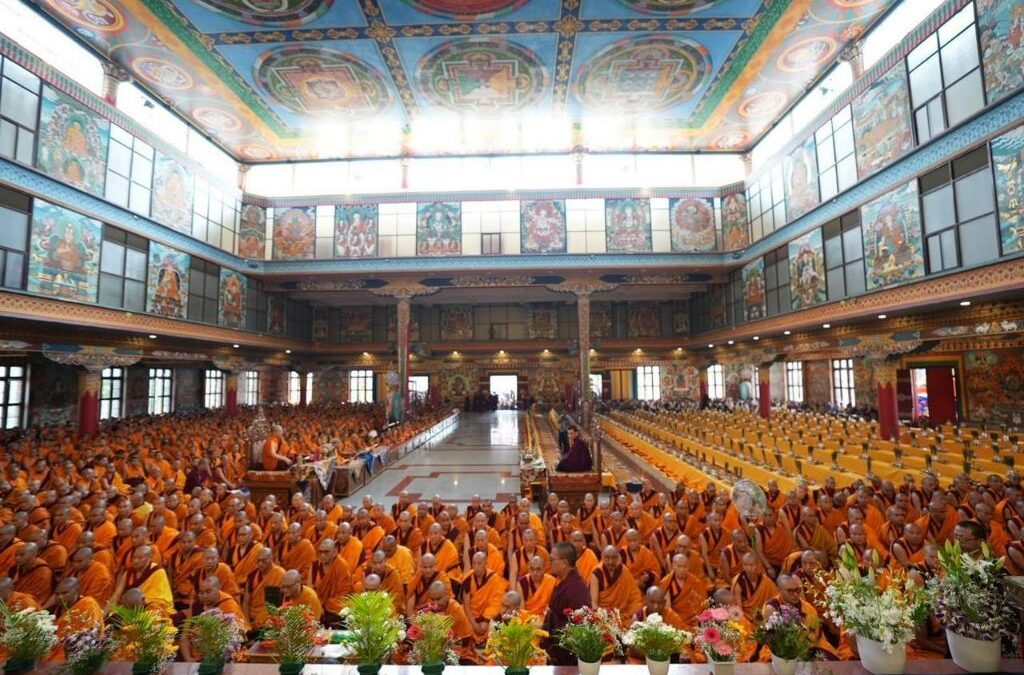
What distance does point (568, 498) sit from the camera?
9.39 m

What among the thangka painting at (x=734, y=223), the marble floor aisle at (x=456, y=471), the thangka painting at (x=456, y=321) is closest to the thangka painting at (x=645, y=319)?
the thangka painting at (x=734, y=223)

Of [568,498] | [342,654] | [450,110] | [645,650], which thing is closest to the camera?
[645,650]

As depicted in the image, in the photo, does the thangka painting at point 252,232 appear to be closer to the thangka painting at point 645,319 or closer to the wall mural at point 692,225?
the wall mural at point 692,225

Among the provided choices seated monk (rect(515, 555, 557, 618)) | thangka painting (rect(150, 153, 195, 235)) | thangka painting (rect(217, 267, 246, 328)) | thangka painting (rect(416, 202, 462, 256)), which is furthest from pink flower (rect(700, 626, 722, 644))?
thangka painting (rect(217, 267, 246, 328))

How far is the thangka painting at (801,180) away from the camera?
16547 millimetres

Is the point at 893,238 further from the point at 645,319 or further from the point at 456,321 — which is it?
the point at 456,321

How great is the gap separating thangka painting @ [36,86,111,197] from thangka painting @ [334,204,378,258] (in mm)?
9322

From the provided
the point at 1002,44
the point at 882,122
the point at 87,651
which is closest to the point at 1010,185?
the point at 1002,44

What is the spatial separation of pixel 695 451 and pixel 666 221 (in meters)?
13.1

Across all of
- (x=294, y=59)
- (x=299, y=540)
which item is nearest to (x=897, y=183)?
(x=299, y=540)

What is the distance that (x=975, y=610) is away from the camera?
2695 millimetres

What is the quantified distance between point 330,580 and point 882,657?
4793mm

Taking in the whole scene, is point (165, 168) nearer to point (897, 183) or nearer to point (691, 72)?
point (691, 72)

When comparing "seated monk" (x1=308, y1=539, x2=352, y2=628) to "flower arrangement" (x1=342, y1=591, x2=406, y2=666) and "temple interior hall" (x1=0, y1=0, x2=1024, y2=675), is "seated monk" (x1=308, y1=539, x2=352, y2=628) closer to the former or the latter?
"temple interior hall" (x1=0, y1=0, x2=1024, y2=675)
